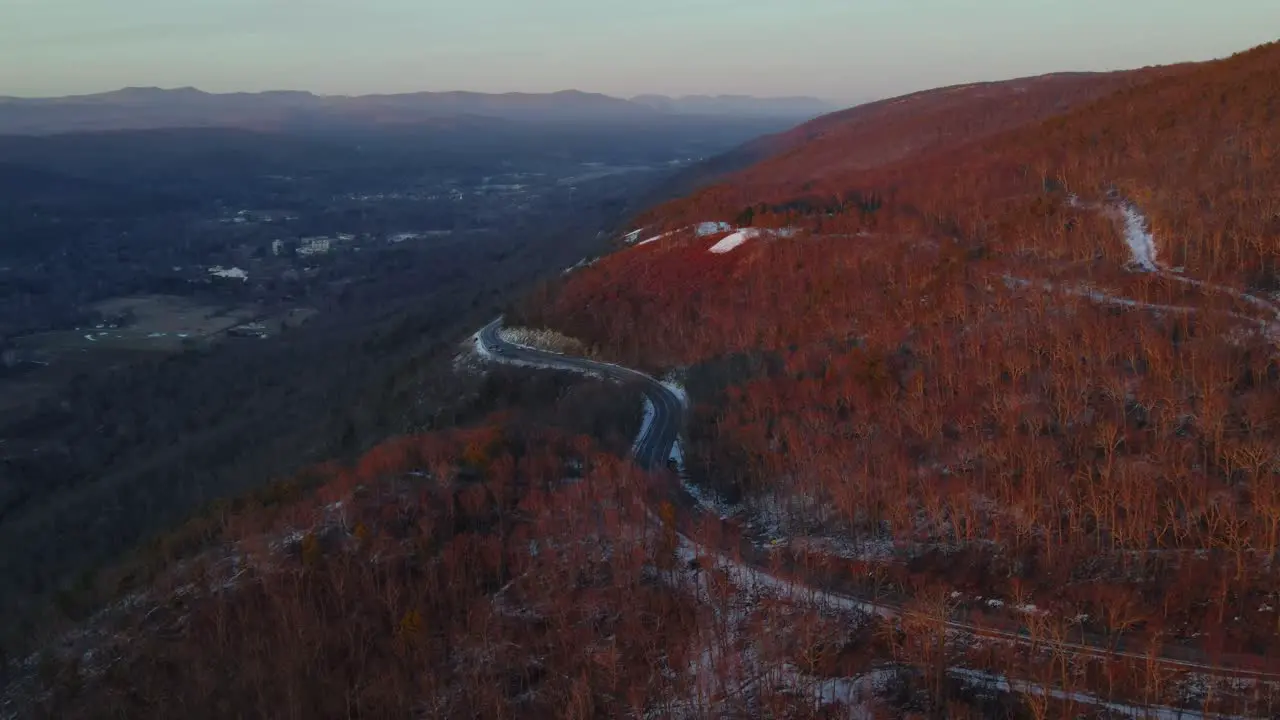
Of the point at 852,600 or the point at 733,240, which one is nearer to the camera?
the point at 852,600

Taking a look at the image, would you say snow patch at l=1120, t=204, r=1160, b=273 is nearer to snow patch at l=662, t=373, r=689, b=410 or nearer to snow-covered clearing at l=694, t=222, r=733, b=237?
snow patch at l=662, t=373, r=689, b=410

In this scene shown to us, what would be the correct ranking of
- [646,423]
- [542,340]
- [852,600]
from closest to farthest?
1. [852,600]
2. [646,423]
3. [542,340]

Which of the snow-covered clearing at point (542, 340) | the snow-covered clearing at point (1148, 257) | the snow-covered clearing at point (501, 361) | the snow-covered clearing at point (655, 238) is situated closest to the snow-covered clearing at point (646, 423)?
the snow-covered clearing at point (501, 361)

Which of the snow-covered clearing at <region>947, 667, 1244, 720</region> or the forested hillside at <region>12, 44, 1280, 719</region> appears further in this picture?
the forested hillside at <region>12, 44, 1280, 719</region>

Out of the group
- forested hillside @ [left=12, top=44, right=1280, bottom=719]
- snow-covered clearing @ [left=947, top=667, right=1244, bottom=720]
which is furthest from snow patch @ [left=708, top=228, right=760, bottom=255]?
snow-covered clearing @ [left=947, top=667, right=1244, bottom=720]

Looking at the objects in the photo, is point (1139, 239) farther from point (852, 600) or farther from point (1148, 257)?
point (852, 600)

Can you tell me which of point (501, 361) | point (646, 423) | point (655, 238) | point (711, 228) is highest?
point (711, 228)

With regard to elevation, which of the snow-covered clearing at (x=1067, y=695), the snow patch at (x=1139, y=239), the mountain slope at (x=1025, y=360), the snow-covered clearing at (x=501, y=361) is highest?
the snow patch at (x=1139, y=239)

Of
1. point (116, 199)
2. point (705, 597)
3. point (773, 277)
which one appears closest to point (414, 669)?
point (705, 597)

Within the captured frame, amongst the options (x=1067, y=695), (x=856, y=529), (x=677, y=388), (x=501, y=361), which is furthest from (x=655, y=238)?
(x=1067, y=695)

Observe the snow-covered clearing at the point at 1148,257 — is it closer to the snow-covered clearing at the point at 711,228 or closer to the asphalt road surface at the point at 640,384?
the asphalt road surface at the point at 640,384

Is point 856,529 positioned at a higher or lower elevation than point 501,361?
higher
